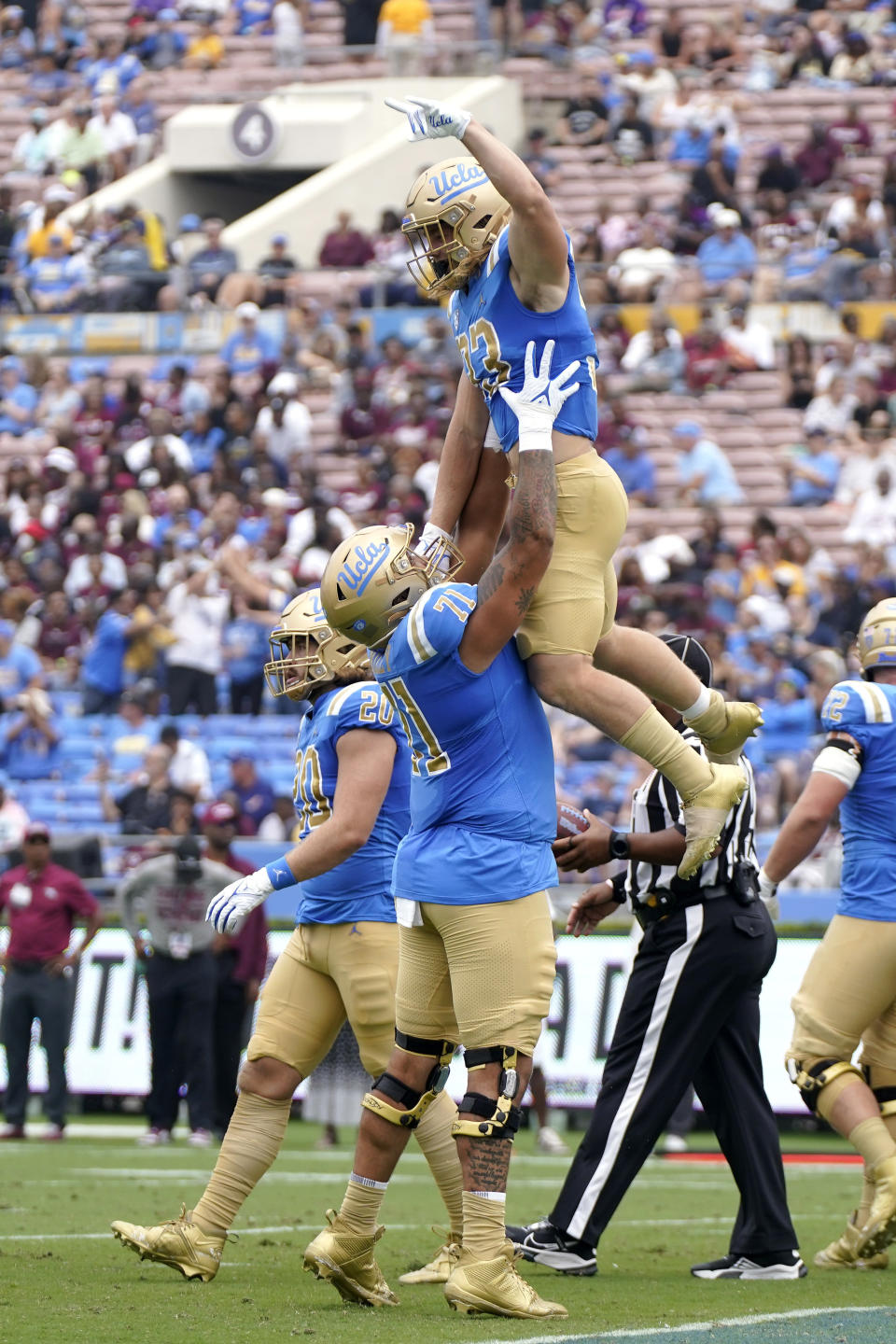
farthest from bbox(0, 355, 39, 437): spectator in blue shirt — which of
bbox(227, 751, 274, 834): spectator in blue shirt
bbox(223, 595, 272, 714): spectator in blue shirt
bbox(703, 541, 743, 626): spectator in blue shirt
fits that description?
bbox(703, 541, 743, 626): spectator in blue shirt

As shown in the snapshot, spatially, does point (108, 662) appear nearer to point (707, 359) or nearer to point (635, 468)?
point (635, 468)

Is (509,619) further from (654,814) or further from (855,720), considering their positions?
(855,720)

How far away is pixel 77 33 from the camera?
31.1 metres

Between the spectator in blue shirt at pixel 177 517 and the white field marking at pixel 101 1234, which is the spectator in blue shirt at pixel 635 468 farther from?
the white field marking at pixel 101 1234

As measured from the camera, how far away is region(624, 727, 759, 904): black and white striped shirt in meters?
7.16

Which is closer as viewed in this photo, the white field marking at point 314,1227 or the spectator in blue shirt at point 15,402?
the white field marking at point 314,1227

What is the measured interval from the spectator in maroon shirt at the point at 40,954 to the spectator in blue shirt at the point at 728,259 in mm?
10213

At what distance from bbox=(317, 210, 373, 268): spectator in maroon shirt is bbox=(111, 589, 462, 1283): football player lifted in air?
17.7 meters

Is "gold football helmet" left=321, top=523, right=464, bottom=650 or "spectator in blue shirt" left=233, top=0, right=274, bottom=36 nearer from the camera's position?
"gold football helmet" left=321, top=523, right=464, bottom=650

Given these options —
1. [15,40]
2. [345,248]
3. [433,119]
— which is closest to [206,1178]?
[433,119]

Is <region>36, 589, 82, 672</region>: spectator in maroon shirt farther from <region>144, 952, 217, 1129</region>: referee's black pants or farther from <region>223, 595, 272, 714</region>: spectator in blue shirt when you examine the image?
<region>144, 952, 217, 1129</region>: referee's black pants

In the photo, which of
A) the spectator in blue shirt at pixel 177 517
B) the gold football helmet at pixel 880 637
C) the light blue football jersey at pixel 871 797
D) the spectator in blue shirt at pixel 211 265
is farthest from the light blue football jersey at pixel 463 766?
the spectator in blue shirt at pixel 211 265

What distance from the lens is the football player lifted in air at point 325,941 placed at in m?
6.62

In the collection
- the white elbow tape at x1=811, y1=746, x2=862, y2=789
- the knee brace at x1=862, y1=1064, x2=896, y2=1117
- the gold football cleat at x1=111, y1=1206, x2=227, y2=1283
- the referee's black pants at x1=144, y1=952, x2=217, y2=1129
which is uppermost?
the white elbow tape at x1=811, y1=746, x2=862, y2=789
